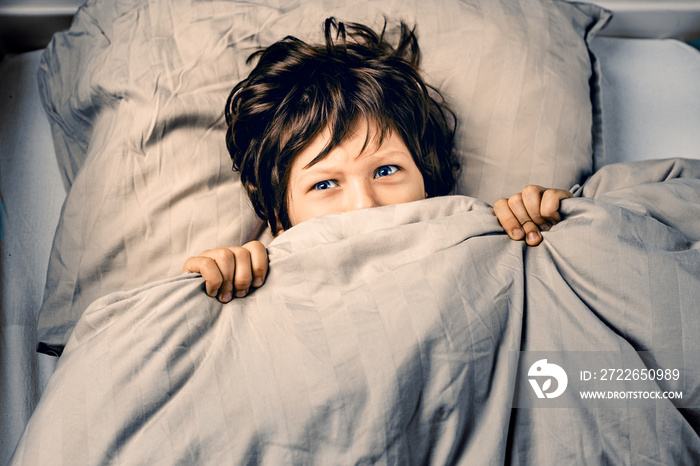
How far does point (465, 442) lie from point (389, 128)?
0.50 metres

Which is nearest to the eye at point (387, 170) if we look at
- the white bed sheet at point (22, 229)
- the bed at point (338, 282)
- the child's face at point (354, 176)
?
the child's face at point (354, 176)

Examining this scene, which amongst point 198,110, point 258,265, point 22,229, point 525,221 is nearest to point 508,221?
point 525,221

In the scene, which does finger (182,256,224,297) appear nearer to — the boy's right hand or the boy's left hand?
the boy's right hand

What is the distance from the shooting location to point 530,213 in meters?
0.72

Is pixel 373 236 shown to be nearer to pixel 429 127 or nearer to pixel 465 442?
pixel 465 442

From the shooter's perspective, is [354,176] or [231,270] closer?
[231,270]

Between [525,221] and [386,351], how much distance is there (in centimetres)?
30

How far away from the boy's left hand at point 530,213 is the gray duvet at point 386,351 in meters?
0.04

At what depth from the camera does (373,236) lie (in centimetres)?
64

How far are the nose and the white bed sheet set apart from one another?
0.57 meters

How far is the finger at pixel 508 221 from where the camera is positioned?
2.27ft

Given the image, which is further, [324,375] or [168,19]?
[168,19]

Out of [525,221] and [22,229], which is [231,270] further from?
[22,229]

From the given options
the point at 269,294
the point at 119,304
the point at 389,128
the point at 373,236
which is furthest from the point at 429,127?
the point at 119,304
